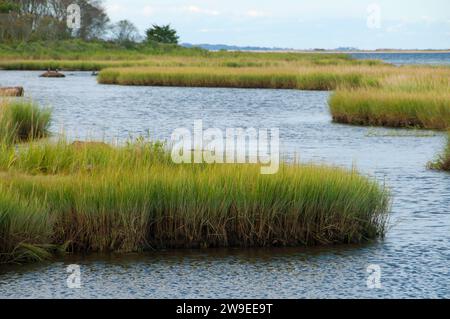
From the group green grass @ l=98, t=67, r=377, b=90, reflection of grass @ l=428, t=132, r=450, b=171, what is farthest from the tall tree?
reflection of grass @ l=428, t=132, r=450, b=171

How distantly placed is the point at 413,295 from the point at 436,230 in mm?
3703

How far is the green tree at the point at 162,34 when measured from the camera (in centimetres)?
11400

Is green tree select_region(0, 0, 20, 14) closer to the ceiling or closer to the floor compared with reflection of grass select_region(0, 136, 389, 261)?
closer to the ceiling

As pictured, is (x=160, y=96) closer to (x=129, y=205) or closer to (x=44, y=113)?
(x=44, y=113)

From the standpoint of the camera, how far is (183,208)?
12.7 metres

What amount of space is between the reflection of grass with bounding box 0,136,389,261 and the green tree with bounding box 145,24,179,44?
10102 cm

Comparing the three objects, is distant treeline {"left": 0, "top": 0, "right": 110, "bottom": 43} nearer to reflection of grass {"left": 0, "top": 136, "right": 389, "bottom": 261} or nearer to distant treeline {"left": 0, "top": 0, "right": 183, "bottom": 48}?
distant treeline {"left": 0, "top": 0, "right": 183, "bottom": 48}

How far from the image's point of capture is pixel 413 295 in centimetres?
1095

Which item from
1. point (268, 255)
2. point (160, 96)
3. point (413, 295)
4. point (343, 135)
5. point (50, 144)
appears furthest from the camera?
point (160, 96)

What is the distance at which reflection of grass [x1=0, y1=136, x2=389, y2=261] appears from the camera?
12.2 m

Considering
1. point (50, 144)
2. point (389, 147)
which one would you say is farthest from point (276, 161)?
point (389, 147)

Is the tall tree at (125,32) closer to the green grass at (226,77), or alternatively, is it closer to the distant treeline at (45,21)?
the distant treeline at (45,21)

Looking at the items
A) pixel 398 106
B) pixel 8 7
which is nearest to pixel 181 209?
pixel 398 106

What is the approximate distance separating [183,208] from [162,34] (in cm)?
10328
